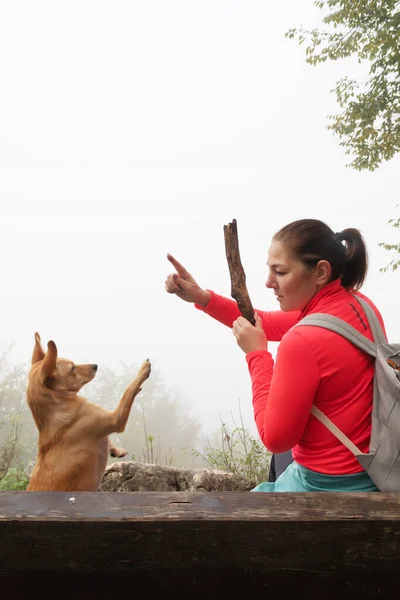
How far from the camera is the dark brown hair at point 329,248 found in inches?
64.9

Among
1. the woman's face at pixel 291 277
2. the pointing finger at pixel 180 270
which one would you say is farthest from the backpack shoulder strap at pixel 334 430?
the pointing finger at pixel 180 270

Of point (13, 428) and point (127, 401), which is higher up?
point (127, 401)

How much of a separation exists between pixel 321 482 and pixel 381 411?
30 centimetres

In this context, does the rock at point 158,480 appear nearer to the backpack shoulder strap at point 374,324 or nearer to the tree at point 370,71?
the backpack shoulder strap at point 374,324

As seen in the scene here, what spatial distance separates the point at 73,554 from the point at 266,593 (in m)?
0.37

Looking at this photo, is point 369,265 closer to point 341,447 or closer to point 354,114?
point 341,447

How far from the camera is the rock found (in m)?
3.30

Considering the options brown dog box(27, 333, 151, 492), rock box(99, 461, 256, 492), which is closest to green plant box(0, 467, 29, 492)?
rock box(99, 461, 256, 492)

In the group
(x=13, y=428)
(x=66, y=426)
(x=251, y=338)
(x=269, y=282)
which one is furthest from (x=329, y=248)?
(x=13, y=428)

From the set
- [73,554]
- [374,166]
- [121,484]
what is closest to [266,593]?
[73,554]

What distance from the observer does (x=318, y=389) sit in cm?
149

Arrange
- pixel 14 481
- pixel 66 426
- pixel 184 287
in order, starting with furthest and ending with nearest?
pixel 14 481 < pixel 184 287 < pixel 66 426

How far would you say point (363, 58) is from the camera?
8.89 metres

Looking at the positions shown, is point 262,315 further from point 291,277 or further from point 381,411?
point 381,411
